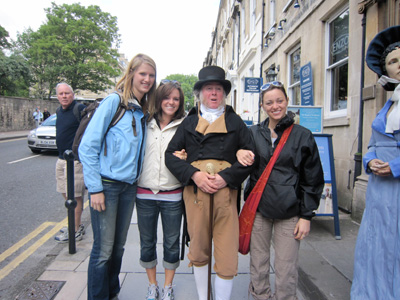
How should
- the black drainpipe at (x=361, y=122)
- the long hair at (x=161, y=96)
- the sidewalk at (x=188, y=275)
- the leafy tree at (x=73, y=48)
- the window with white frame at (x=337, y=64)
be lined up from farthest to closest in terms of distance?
1. the leafy tree at (x=73, y=48)
2. the window with white frame at (x=337, y=64)
3. the black drainpipe at (x=361, y=122)
4. the sidewalk at (x=188, y=275)
5. the long hair at (x=161, y=96)

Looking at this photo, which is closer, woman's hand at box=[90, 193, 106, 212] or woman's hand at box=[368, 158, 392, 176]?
woman's hand at box=[368, 158, 392, 176]

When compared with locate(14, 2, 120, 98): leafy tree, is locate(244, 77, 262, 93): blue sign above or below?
below

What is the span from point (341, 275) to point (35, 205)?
501 centimetres

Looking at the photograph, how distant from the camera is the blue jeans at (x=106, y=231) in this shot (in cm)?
203

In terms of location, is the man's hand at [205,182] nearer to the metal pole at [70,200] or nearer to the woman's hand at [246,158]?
the woman's hand at [246,158]

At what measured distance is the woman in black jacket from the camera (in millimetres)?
1920

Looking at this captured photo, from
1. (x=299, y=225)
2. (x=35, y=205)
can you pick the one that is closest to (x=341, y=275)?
(x=299, y=225)

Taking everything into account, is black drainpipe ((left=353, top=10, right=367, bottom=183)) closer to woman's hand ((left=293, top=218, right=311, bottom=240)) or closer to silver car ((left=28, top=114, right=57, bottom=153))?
woman's hand ((left=293, top=218, right=311, bottom=240))

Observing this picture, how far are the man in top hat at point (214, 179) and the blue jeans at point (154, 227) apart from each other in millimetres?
200

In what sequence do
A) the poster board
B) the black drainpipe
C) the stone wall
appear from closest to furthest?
1. the poster board
2. the black drainpipe
3. the stone wall

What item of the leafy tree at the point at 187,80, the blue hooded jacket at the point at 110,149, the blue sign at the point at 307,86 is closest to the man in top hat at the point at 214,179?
the blue hooded jacket at the point at 110,149

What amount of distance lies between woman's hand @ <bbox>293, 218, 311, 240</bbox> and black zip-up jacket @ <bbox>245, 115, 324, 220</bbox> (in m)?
0.04

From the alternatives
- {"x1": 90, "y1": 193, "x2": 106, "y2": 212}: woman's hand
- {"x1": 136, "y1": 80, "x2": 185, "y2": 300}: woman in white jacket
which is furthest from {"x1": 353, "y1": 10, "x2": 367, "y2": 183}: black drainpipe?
{"x1": 90, "y1": 193, "x2": 106, "y2": 212}: woman's hand

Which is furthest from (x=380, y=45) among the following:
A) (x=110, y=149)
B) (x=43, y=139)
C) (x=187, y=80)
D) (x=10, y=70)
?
(x=187, y=80)
